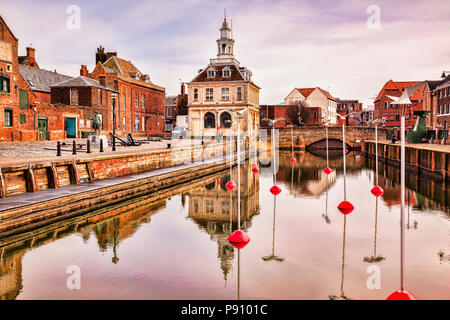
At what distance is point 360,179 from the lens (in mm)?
30328

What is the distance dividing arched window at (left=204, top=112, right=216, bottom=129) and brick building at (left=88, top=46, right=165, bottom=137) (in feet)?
23.1

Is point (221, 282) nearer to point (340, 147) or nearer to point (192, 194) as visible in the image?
point (192, 194)

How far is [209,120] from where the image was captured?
196 ft

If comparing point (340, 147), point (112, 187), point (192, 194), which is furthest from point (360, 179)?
point (340, 147)

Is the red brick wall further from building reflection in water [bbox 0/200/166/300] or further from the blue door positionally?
building reflection in water [bbox 0/200/166/300]

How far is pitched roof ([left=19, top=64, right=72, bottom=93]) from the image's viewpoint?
43.1m

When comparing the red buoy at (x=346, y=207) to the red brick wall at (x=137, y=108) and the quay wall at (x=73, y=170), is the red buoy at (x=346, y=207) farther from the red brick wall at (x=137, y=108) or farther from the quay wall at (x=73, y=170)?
the red brick wall at (x=137, y=108)

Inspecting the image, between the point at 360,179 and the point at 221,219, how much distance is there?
17.5 metres

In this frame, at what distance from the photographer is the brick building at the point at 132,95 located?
4872cm

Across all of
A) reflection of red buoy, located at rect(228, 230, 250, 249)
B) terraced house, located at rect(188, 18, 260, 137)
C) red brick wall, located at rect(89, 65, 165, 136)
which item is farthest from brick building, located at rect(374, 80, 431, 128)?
reflection of red buoy, located at rect(228, 230, 250, 249)

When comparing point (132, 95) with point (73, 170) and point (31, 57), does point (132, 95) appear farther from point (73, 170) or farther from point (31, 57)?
point (73, 170)

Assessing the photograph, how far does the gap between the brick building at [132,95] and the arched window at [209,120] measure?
7054 millimetres

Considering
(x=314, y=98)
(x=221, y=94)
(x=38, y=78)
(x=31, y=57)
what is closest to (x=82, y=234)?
(x=38, y=78)

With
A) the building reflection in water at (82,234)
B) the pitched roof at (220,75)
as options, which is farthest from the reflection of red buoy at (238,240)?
the pitched roof at (220,75)
